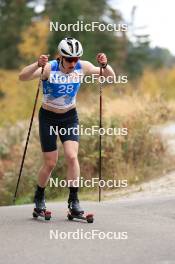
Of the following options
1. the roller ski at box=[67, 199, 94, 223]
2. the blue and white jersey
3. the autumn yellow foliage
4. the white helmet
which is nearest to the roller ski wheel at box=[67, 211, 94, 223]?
the roller ski at box=[67, 199, 94, 223]

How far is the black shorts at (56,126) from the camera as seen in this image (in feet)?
31.8

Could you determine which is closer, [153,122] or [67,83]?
[67,83]

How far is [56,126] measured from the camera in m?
9.69

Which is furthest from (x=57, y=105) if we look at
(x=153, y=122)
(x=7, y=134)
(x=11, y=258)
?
(x=7, y=134)

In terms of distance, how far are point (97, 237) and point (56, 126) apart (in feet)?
5.21

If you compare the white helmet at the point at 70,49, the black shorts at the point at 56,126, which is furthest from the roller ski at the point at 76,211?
the white helmet at the point at 70,49

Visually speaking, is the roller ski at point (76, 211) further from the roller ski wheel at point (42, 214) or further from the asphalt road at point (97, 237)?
the roller ski wheel at point (42, 214)

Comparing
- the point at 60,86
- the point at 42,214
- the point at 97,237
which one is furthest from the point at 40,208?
the point at 60,86

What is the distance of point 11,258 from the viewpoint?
771 cm

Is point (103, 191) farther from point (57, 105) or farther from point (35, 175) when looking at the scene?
point (57, 105)

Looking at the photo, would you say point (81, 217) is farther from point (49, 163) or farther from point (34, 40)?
point (34, 40)

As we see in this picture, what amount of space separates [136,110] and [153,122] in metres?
0.69

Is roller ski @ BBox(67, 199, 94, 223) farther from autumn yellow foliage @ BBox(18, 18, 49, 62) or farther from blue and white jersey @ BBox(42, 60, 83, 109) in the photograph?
autumn yellow foliage @ BBox(18, 18, 49, 62)

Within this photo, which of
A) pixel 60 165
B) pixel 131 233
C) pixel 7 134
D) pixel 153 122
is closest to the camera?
pixel 131 233
